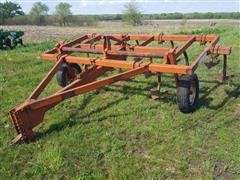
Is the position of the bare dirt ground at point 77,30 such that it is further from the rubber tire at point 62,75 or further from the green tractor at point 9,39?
the rubber tire at point 62,75

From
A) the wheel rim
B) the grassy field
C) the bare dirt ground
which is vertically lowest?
the bare dirt ground

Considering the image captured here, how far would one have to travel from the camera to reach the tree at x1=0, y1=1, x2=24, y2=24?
59263 millimetres

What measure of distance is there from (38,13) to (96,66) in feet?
217

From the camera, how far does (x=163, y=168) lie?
3975 millimetres

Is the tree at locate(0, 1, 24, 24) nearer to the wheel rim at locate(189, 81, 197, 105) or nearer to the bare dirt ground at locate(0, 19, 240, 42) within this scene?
the bare dirt ground at locate(0, 19, 240, 42)

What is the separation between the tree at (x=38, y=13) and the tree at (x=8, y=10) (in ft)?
8.09

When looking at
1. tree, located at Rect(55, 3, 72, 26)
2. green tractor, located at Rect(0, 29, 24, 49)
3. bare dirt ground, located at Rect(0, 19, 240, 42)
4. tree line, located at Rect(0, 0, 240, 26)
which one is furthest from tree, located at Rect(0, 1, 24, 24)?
green tractor, located at Rect(0, 29, 24, 49)

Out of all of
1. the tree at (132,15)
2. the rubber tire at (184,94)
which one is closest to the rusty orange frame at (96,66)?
the rubber tire at (184,94)

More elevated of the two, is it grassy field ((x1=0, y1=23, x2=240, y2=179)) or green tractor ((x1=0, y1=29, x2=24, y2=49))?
green tractor ((x1=0, y1=29, x2=24, y2=49))

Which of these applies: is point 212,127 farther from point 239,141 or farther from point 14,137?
point 14,137

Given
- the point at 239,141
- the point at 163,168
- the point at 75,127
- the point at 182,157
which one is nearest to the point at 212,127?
the point at 239,141

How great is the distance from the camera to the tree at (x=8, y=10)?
194ft

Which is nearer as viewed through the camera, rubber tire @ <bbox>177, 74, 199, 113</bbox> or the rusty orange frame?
the rusty orange frame

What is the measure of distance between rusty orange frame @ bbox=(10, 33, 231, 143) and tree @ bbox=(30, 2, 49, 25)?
61.9 m
